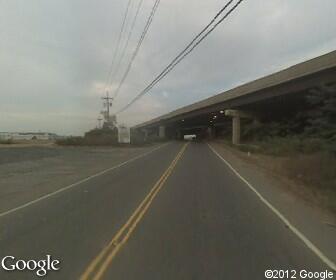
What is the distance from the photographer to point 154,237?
990 cm

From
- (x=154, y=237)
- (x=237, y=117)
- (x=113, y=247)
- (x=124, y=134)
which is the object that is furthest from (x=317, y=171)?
(x=124, y=134)

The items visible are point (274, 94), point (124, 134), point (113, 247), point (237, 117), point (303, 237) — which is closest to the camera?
point (113, 247)

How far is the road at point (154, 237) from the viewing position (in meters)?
7.57

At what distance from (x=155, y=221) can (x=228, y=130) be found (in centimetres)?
9965

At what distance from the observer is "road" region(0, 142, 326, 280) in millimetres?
7574

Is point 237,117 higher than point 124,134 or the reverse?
higher

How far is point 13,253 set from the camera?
853 cm

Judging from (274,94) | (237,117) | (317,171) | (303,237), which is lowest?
(303,237)

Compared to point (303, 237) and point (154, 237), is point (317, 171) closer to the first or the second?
point (303, 237)

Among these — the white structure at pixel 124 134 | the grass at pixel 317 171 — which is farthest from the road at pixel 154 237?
the white structure at pixel 124 134

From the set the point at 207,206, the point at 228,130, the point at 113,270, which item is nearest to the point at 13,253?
the point at 113,270

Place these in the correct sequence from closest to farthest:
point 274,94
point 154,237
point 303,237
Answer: point 154,237, point 303,237, point 274,94

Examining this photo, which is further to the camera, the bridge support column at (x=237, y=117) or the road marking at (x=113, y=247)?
the bridge support column at (x=237, y=117)

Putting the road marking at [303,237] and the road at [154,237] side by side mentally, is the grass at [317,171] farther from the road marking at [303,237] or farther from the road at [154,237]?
the road at [154,237]
